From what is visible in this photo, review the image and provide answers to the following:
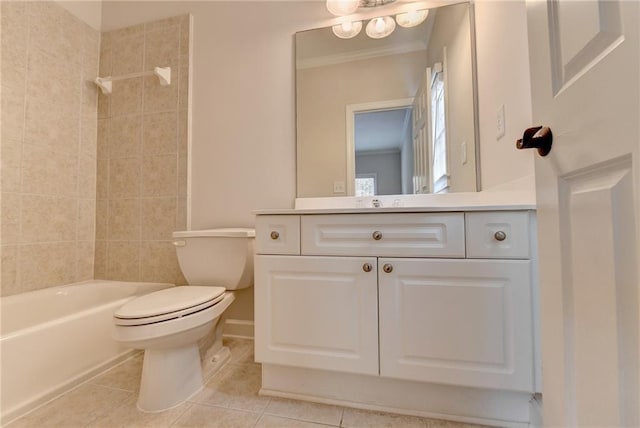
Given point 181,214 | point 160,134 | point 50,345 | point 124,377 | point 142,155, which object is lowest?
point 124,377

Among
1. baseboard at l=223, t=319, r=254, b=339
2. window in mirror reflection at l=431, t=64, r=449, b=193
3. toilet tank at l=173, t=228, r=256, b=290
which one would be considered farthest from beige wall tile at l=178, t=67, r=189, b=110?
window in mirror reflection at l=431, t=64, r=449, b=193

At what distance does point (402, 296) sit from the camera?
1018 mm

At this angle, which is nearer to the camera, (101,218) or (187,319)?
(187,319)

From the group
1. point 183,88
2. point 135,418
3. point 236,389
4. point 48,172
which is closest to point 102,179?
point 48,172

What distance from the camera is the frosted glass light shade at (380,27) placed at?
160 centimetres

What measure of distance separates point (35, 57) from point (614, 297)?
271cm

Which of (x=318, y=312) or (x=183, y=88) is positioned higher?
(x=183, y=88)

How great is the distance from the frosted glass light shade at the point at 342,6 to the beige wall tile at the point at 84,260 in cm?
224

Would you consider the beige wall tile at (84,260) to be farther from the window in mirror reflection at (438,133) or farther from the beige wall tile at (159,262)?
the window in mirror reflection at (438,133)

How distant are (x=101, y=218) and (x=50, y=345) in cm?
110

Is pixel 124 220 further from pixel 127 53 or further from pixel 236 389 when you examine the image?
pixel 236 389

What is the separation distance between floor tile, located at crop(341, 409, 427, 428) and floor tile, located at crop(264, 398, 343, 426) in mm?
38

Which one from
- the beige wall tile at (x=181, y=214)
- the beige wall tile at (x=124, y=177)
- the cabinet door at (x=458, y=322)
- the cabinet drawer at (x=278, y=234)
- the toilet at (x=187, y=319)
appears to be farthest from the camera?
the beige wall tile at (x=124, y=177)

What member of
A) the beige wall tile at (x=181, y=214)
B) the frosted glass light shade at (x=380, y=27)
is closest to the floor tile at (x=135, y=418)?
the beige wall tile at (x=181, y=214)
